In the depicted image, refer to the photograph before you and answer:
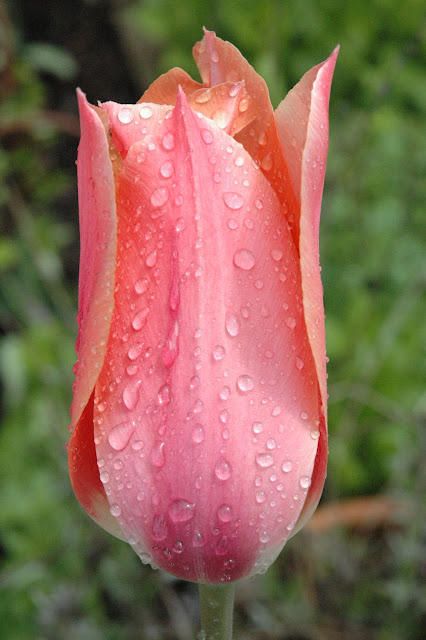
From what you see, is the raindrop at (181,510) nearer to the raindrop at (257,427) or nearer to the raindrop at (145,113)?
the raindrop at (257,427)

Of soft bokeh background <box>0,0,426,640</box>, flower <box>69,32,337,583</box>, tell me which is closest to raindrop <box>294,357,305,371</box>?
flower <box>69,32,337,583</box>

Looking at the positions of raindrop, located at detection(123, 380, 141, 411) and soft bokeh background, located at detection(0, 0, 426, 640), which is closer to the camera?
raindrop, located at detection(123, 380, 141, 411)

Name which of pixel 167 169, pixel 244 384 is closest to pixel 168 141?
pixel 167 169

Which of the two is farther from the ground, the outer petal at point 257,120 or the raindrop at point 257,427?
the outer petal at point 257,120

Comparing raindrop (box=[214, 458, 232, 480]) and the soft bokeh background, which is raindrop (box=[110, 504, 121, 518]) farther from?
the soft bokeh background

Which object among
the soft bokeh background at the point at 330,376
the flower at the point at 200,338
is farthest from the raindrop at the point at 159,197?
the soft bokeh background at the point at 330,376

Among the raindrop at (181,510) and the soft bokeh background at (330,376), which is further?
the soft bokeh background at (330,376)
